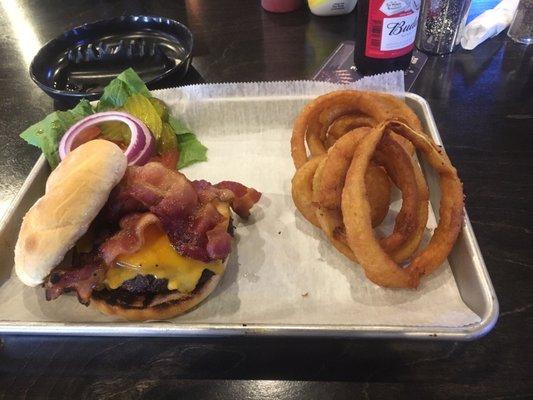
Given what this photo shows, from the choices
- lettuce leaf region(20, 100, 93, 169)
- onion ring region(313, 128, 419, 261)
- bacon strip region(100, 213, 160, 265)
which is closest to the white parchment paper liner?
onion ring region(313, 128, 419, 261)

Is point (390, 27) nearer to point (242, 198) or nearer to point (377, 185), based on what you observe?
point (377, 185)

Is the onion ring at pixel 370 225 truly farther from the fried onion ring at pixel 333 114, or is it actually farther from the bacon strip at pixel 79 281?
the bacon strip at pixel 79 281

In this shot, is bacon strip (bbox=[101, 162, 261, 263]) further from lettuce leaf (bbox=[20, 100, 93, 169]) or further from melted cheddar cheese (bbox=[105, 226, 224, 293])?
lettuce leaf (bbox=[20, 100, 93, 169])

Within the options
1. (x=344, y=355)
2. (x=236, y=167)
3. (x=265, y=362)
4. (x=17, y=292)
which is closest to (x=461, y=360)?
(x=344, y=355)

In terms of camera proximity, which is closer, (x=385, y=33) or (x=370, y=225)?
(x=370, y=225)

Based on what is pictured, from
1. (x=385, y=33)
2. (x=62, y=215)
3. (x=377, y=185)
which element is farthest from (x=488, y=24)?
(x=62, y=215)

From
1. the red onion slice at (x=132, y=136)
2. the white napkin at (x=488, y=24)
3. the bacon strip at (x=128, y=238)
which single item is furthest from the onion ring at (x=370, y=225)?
the white napkin at (x=488, y=24)

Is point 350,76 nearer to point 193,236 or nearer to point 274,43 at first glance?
point 274,43
